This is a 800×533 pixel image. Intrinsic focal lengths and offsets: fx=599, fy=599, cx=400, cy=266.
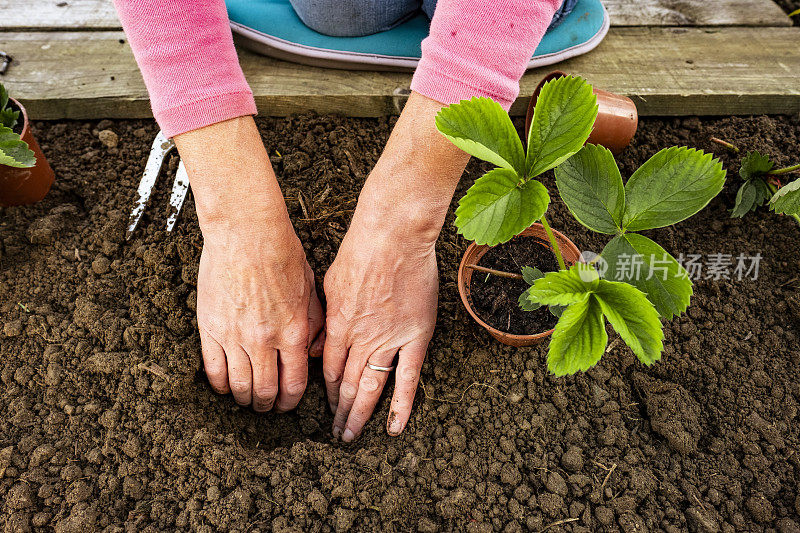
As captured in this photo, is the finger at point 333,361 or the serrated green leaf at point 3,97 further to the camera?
the serrated green leaf at point 3,97

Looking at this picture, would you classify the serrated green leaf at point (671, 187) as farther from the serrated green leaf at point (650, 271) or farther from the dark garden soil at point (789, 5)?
the dark garden soil at point (789, 5)

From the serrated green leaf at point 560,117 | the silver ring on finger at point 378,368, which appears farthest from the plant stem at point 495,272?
the serrated green leaf at point 560,117

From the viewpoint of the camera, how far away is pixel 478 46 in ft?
3.18

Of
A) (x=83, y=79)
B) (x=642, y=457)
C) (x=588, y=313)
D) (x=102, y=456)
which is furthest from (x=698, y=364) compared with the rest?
(x=83, y=79)

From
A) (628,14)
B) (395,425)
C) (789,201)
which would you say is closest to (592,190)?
(789,201)

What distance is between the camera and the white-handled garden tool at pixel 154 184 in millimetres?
1378

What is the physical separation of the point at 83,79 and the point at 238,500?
1.21 metres

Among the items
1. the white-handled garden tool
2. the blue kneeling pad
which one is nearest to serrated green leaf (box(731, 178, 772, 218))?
the blue kneeling pad

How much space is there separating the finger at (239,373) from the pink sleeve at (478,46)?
1.98 ft

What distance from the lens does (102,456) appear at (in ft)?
3.58

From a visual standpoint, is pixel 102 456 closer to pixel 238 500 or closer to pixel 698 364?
pixel 238 500

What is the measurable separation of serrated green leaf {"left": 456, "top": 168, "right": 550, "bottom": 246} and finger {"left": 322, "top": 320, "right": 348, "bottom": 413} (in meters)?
0.46

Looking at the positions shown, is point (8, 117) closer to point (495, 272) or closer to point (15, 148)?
point (15, 148)

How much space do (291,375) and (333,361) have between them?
0.09 metres
